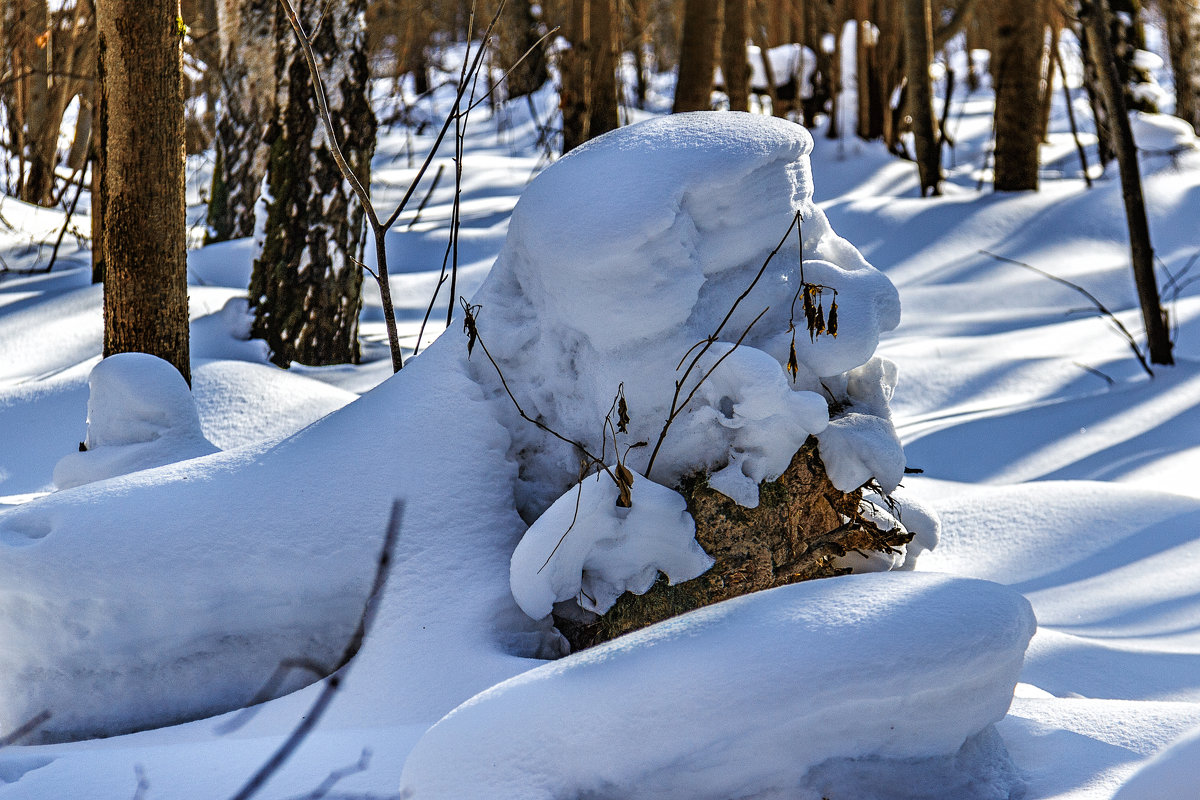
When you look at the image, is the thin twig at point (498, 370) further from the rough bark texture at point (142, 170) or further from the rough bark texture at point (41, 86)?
the rough bark texture at point (41, 86)

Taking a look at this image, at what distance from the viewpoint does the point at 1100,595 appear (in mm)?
2750

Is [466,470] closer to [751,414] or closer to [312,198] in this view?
[751,414]

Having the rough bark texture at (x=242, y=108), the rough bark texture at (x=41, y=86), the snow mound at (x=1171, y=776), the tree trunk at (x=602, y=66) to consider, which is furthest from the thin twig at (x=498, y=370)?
the rough bark texture at (x=41, y=86)

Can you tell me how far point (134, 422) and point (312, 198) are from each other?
2.14 meters

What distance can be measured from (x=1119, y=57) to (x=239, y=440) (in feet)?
18.8

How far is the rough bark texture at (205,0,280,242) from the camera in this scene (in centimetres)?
504

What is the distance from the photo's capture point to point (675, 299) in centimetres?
189

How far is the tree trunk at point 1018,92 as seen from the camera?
748 cm

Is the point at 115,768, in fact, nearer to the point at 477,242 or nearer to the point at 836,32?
the point at 477,242

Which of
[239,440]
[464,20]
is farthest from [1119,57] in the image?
[464,20]

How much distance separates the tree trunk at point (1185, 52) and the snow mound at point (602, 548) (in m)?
9.78

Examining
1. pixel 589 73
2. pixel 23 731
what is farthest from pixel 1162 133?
pixel 23 731

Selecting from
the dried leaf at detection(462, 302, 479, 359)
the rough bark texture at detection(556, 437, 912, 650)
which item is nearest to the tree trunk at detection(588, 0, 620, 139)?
the dried leaf at detection(462, 302, 479, 359)

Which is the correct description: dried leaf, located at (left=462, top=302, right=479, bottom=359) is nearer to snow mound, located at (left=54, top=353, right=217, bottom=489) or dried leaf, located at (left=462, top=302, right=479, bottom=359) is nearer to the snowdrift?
the snowdrift
